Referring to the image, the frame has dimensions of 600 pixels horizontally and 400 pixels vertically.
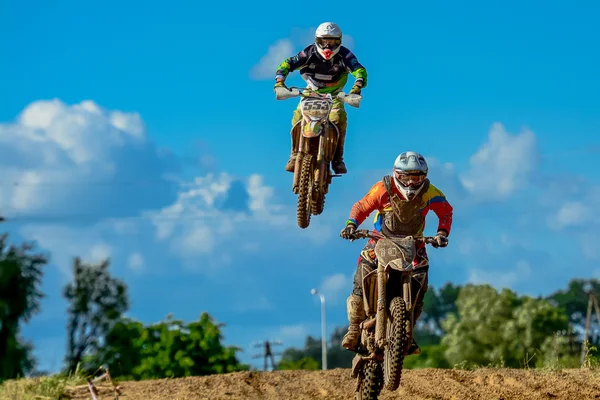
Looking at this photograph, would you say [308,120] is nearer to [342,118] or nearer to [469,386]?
[342,118]

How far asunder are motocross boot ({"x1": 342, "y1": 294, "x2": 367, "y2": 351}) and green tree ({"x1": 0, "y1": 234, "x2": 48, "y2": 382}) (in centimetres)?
3136

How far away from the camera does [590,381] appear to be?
1909 cm

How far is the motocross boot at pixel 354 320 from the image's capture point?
1509 cm

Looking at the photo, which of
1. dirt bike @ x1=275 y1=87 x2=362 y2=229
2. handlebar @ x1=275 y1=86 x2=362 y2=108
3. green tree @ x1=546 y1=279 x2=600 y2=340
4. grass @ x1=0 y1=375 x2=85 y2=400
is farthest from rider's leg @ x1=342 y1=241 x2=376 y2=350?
green tree @ x1=546 y1=279 x2=600 y2=340

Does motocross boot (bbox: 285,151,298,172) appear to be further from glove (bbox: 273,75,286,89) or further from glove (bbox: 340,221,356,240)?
glove (bbox: 340,221,356,240)

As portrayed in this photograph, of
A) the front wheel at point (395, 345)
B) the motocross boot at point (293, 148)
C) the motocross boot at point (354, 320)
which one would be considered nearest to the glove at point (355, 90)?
the motocross boot at point (293, 148)

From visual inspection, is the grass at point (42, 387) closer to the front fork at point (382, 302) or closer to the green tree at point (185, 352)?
the front fork at point (382, 302)

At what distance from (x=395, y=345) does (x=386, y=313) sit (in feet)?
1.68

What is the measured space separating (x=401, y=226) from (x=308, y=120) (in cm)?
484

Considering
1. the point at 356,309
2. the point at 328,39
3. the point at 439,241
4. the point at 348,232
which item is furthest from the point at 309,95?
the point at 439,241

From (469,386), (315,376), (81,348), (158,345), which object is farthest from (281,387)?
(81,348)

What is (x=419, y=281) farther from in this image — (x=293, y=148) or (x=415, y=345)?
(x=293, y=148)

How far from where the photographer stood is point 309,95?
753 inches

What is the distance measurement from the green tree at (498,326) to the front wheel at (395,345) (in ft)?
143
